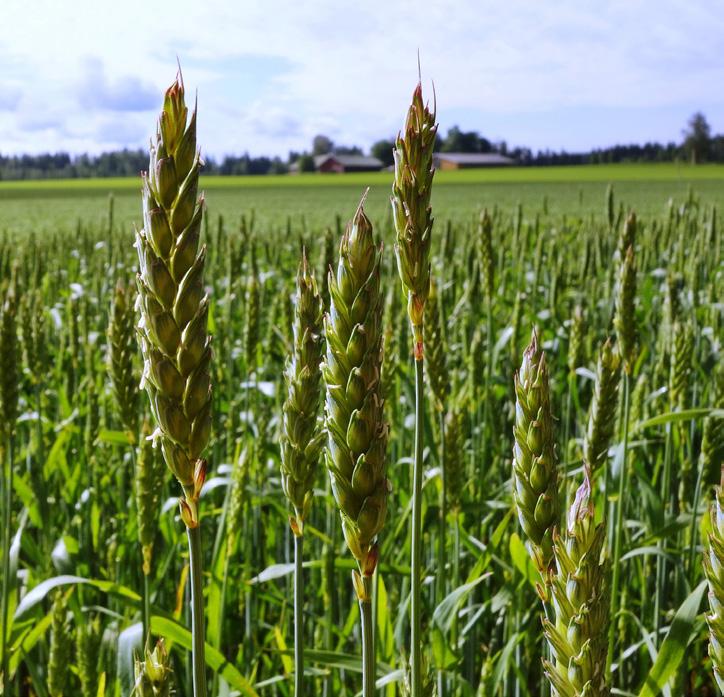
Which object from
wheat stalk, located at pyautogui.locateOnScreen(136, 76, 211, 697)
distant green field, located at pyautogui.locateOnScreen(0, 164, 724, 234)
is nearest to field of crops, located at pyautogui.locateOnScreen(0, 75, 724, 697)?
wheat stalk, located at pyautogui.locateOnScreen(136, 76, 211, 697)

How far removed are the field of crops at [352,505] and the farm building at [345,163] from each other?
415ft

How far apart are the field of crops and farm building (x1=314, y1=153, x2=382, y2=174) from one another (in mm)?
126545

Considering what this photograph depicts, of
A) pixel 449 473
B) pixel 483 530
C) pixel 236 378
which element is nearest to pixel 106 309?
pixel 236 378

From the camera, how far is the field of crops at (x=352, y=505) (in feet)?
3.32

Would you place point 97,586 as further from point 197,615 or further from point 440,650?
point 197,615

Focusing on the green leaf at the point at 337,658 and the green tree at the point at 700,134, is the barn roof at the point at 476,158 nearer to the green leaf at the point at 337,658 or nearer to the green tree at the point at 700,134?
the green tree at the point at 700,134

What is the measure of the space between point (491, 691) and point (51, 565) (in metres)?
1.89

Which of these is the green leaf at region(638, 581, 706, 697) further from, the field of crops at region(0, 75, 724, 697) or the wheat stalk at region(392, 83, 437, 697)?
the wheat stalk at region(392, 83, 437, 697)

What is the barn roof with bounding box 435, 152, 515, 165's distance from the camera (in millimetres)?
126975

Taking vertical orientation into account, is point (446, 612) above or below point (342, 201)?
below

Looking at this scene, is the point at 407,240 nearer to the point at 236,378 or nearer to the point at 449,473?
the point at 449,473

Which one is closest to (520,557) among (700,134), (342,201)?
(342,201)

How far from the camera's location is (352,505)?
42.6 inches

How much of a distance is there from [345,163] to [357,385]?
135 m
